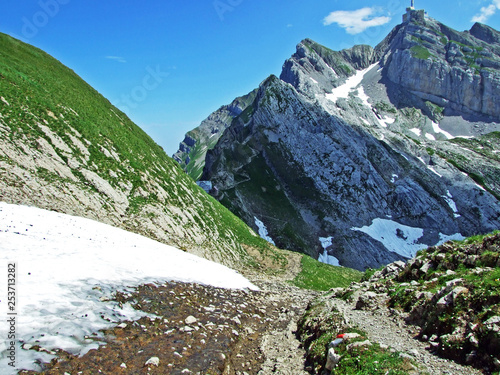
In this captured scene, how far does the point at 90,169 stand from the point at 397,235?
395 feet

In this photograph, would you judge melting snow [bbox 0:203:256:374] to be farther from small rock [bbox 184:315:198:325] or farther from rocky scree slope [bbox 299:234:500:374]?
rocky scree slope [bbox 299:234:500:374]

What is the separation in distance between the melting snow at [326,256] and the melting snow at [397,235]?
1542 cm

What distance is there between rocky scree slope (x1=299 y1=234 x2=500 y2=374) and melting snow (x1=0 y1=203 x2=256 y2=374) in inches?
343

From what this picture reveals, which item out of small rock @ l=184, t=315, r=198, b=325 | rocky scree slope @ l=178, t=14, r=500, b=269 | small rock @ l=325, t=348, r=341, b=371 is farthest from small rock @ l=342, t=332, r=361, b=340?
rocky scree slope @ l=178, t=14, r=500, b=269

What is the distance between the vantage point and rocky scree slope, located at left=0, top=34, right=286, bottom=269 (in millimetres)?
26094

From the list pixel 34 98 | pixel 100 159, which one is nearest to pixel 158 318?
pixel 100 159

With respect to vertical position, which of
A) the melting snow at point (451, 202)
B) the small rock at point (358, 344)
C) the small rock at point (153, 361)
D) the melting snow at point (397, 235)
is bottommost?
the small rock at point (358, 344)

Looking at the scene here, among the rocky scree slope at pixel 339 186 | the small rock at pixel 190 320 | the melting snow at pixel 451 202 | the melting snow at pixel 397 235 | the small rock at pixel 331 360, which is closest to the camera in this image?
the small rock at pixel 331 360

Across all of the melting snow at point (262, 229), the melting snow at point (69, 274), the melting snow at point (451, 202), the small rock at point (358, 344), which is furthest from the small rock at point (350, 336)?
the melting snow at point (451, 202)

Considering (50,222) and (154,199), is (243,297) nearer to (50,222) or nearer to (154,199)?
(50,222)

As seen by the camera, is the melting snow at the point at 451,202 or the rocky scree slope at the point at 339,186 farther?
the melting snow at the point at 451,202

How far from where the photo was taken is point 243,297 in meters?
21.4

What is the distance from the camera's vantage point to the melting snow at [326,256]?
103200 millimetres

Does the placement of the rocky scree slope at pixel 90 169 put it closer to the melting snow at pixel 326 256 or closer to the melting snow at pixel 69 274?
the melting snow at pixel 69 274
